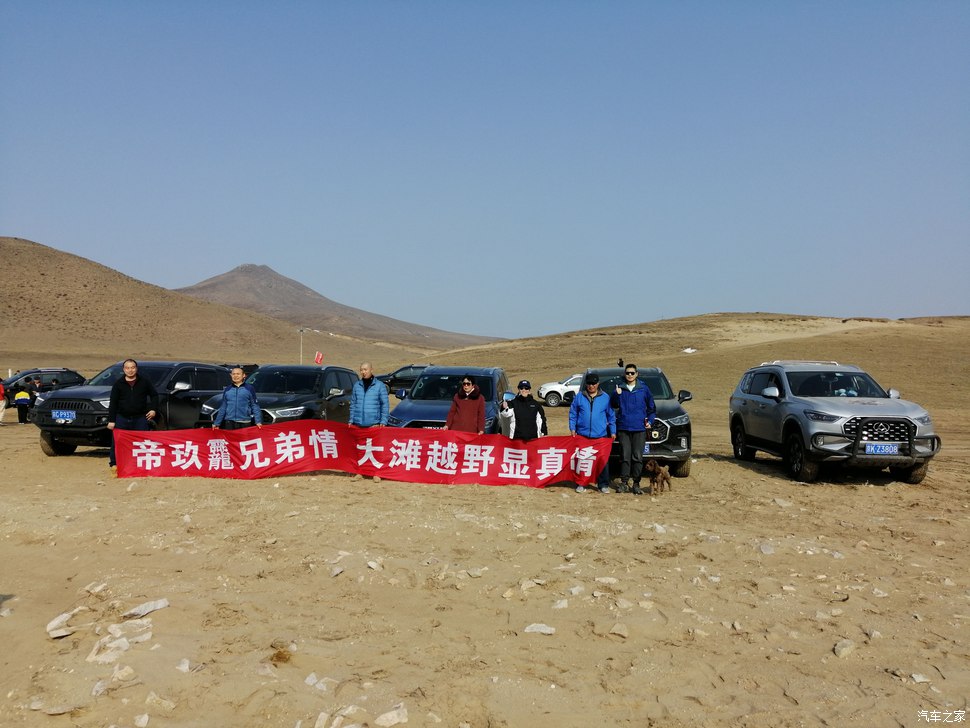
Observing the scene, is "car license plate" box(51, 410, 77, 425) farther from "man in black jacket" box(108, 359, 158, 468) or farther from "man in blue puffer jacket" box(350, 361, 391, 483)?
"man in blue puffer jacket" box(350, 361, 391, 483)

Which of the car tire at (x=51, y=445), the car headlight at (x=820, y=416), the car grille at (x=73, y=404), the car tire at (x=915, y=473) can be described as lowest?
the car tire at (x=915, y=473)

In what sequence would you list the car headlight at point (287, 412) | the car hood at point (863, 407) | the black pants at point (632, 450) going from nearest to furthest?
the black pants at point (632, 450)
the car hood at point (863, 407)
the car headlight at point (287, 412)

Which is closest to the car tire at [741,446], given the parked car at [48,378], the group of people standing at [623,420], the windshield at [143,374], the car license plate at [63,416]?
the group of people standing at [623,420]

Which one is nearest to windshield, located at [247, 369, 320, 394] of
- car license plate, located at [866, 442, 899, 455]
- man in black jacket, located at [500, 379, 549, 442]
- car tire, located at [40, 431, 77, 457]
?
car tire, located at [40, 431, 77, 457]

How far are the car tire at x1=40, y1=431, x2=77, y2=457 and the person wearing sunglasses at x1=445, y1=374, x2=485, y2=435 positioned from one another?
755 cm

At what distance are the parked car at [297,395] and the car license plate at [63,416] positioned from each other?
2.13 metres

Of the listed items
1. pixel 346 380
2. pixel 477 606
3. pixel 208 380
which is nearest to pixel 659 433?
pixel 477 606

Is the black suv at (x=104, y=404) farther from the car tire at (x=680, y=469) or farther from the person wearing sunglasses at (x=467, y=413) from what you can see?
the car tire at (x=680, y=469)

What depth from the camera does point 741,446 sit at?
51.3 feet

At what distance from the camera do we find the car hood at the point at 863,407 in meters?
12.3

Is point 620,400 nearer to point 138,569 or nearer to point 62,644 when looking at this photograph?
point 138,569

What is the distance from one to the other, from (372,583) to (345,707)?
233 centimetres

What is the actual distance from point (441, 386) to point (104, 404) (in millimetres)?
5868

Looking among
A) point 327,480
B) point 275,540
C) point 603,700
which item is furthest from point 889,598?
point 327,480
